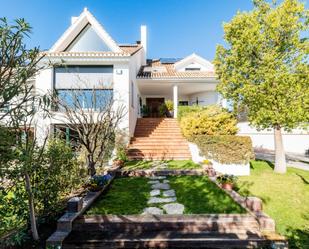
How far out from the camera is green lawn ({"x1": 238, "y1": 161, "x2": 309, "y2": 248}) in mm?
6078

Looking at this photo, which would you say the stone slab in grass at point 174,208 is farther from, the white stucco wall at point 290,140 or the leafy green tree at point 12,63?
the white stucco wall at point 290,140

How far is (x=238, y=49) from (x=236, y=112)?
3614mm

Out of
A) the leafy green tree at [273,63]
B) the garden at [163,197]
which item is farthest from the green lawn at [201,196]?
the leafy green tree at [273,63]

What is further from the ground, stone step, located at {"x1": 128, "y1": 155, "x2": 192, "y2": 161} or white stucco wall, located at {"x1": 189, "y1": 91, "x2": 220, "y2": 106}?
white stucco wall, located at {"x1": 189, "y1": 91, "x2": 220, "y2": 106}

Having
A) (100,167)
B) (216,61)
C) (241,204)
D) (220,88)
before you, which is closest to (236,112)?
(220,88)

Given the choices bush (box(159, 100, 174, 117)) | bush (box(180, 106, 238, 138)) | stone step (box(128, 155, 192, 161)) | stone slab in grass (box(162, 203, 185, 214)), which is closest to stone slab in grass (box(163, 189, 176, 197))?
stone slab in grass (box(162, 203, 185, 214))

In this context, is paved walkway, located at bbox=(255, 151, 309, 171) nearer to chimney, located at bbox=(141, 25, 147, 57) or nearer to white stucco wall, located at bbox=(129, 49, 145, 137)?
white stucco wall, located at bbox=(129, 49, 145, 137)

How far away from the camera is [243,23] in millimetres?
11430

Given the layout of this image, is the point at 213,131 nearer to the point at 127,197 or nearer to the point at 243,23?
the point at 243,23

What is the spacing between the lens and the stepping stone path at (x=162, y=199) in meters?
6.23

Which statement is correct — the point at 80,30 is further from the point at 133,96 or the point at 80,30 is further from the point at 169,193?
→ the point at 169,193

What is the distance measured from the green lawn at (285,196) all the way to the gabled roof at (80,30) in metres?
11.6

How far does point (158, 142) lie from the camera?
50.4 ft

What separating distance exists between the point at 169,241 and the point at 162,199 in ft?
7.45
